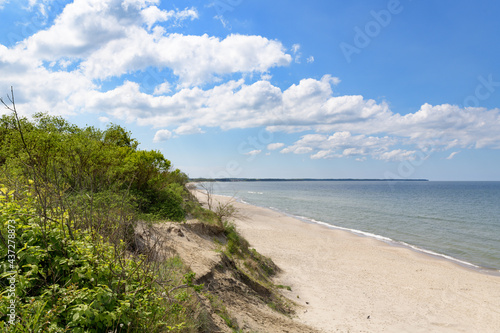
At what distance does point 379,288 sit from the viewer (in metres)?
15.8

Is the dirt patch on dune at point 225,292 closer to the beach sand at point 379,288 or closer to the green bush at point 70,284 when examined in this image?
the beach sand at point 379,288

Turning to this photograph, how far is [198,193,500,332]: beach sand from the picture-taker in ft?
39.6

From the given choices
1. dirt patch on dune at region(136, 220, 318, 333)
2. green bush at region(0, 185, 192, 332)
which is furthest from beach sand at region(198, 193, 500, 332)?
green bush at region(0, 185, 192, 332)

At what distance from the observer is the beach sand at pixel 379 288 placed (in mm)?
12078

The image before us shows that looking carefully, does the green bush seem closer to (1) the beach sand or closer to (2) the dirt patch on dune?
(2) the dirt patch on dune

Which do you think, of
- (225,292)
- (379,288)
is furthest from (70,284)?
(379,288)

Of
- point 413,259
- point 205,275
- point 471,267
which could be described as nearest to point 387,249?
point 413,259

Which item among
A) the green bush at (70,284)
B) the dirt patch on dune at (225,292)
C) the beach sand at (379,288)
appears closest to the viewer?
the green bush at (70,284)

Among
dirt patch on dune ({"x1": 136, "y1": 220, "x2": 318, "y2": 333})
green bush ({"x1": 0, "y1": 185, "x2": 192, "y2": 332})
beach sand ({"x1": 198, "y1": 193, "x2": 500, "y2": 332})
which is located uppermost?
green bush ({"x1": 0, "y1": 185, "x2": 192, "y2": 332})

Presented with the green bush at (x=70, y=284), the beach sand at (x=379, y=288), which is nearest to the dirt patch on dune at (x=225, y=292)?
the beach sand at (x=379, y=288)

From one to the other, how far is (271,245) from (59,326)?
20291 mm

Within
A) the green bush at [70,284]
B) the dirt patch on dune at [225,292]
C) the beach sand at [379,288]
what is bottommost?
the beach sand at [379,288]

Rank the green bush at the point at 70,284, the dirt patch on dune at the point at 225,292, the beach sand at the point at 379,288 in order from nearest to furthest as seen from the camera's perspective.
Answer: the green bush at the point at 70,284
the dirt patch on dune at the point at 225,292
the beach sand at the point at 379,288

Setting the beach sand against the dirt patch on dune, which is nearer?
the dirt patch on dune
